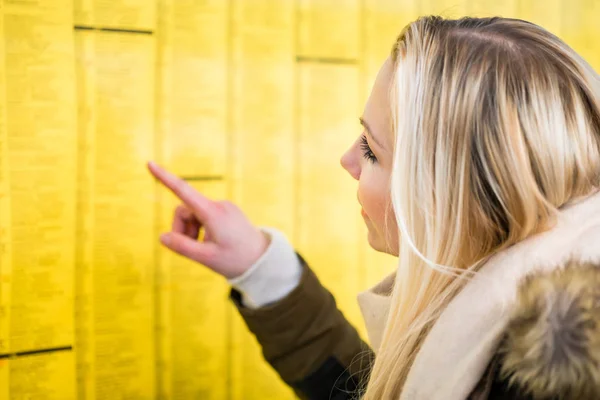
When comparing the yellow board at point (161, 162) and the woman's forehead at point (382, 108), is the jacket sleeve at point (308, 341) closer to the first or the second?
the yellow board at point (161, 162)

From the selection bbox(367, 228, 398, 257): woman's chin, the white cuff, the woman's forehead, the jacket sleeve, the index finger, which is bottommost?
the jacket sleeve

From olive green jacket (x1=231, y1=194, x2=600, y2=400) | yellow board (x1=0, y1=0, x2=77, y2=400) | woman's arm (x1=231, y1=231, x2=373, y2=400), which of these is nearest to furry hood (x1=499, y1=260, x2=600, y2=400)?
olive green jacket (x1=231, y1=194, x2=600, y2=400)

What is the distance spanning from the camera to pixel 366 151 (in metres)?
0.99

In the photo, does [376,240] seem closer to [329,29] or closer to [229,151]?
[229,151]

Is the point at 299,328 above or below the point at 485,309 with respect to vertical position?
below

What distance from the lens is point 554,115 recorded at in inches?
32.4

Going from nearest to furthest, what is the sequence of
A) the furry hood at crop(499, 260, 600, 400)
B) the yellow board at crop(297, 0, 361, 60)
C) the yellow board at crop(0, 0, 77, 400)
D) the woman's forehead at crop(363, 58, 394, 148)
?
1. the furry hood at crop(499, 260, 600, 400)
2. the woman's forehead at crop(363, 58, 394, 148)
3. the yellow board at crop(0, 0, 77, 400)
4. the yellow board at crop(297, 0, 361, 60)

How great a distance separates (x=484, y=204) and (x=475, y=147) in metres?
0.08

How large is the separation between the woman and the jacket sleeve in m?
0.29

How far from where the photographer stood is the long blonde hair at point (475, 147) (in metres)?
0.81

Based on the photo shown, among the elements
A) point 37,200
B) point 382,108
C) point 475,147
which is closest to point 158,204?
point 37,200

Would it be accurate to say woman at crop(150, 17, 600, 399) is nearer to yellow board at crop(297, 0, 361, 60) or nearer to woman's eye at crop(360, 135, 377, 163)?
woman's eye at crop(360, 135, 377, 163)

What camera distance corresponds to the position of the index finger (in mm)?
1112

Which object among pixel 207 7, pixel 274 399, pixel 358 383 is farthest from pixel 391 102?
pixel 274 399
